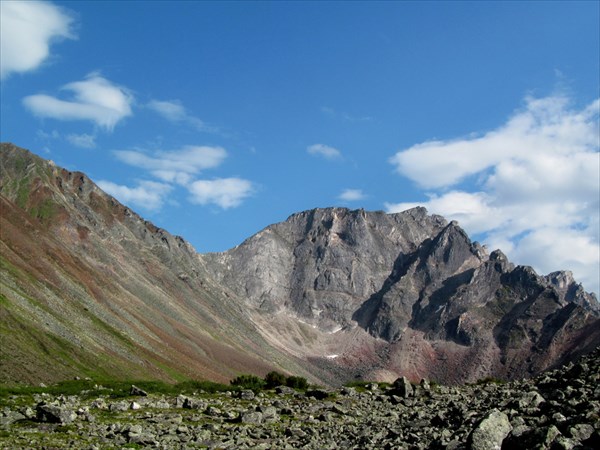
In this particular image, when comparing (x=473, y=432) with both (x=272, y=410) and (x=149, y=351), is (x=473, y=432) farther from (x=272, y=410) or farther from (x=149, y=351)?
(x=149, y=351)

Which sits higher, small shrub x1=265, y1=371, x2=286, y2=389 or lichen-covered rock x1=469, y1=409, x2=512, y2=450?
lichen-covered rock x1=469, y1=409, x2=512, y2=450

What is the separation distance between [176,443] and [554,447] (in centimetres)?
2138

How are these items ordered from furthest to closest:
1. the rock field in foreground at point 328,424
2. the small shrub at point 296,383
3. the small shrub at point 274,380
Result: the small shrub at point 274,380 → the small shrub at point 296,383 → the rock field in foreground at point 328,424

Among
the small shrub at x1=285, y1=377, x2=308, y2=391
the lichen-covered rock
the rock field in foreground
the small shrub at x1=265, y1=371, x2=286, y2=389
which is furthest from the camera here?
the small shrub at x1=265, y1=371, x2=286, y2=389

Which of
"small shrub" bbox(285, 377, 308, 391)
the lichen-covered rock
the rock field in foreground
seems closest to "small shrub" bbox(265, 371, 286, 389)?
"small shrub" bbox(285, 377, 308, 391)

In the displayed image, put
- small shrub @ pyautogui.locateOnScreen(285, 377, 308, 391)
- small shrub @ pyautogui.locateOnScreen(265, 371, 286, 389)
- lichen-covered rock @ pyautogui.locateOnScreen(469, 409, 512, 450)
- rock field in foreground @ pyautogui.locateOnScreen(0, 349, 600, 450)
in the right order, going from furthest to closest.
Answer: small shrub @ pyautogui.locateOnScreen(265, 371, 286, 389), small shrub @ pyautogui.locateOnScreen(285, 377, 308, 391), rock field in foreground @ pyautogui.locateOnScreen(0, 349, 600, 450), lichen-covered rock @ pyautogui.locateOnScreen(469, 409, 512, 450)

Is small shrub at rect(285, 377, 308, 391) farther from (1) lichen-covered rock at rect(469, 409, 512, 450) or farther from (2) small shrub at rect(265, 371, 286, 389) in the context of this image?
(1) lichen-covered rock at rect(469, 409, 512, 450)

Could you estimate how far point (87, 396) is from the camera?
64.6m

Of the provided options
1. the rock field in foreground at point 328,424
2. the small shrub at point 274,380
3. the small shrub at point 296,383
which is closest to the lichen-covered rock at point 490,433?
the rock field in foreground at point 328,424

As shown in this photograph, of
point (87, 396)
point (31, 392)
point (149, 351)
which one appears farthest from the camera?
point (149, 351)

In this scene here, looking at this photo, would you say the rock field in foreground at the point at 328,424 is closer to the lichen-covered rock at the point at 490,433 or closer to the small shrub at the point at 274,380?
the lichen-covered rock at the point at 490,433

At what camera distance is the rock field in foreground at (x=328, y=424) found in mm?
26141

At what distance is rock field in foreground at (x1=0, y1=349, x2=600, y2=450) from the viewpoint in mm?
26141

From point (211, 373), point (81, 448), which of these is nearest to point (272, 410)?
point (81, 448)
